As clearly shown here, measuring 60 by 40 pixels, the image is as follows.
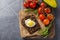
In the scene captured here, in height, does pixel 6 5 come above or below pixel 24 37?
above

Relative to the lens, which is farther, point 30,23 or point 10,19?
point 10,19

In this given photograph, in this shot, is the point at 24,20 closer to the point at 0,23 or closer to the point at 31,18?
the point at 31,18

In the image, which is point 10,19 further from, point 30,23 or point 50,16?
point 50,16

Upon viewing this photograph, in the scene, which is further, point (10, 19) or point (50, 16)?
point (10, 19)

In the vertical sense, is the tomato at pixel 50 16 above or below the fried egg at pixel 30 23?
above

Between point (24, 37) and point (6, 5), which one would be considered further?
point (6, 5)

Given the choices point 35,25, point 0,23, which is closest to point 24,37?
point 35,25

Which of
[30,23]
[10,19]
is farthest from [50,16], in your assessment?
[10,19]

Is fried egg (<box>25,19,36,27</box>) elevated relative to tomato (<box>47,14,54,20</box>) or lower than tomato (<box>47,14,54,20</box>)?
lower
